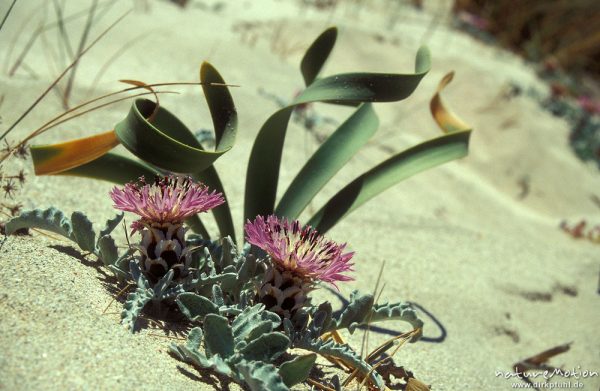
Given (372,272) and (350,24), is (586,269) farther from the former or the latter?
(350,24)

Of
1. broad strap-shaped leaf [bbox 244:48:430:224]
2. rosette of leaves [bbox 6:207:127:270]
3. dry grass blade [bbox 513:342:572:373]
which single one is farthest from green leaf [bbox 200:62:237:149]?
dry grass blade [bbox 513:342:572:373]

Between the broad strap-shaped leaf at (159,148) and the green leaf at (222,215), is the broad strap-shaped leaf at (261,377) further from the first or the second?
the green leaf at (222,215)

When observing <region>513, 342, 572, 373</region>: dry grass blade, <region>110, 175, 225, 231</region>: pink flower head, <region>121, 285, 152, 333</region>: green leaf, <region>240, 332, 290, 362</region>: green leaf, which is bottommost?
<region>513, 342, 572, 373</region>: dry grass blade

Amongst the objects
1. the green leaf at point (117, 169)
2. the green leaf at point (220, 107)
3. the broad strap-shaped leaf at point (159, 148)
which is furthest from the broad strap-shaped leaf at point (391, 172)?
the green leaf at point (117, 169)

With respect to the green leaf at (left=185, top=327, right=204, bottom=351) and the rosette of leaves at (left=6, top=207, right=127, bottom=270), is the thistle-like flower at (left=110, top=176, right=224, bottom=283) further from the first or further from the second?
the green leaf at (left=185, top=327, right=204, bottom=351)

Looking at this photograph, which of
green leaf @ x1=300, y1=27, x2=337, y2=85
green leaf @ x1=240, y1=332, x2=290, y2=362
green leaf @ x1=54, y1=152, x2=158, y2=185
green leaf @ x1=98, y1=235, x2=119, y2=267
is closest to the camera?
green leaf @ x1=240, y1=332, x2=290, y2=362

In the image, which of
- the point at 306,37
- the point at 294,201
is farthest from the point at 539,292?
the point at 306,37
